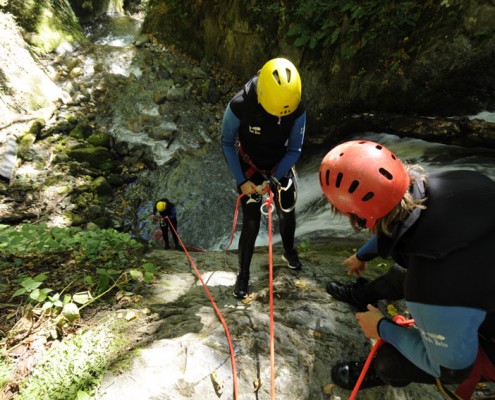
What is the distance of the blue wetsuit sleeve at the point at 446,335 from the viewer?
1.28 metres

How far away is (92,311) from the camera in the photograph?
2582mm

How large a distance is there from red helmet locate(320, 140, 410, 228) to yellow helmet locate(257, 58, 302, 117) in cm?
111

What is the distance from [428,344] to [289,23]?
325 inches

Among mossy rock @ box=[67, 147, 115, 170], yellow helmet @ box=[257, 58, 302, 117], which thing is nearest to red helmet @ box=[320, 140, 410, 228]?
yellow helmet @ box=[257, 58, 302, 117]

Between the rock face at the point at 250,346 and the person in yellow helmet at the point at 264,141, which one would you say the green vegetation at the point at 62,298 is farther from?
the person in yellow helmet at the point at 264,141

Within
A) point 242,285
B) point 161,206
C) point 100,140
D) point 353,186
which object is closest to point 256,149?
point 242,285

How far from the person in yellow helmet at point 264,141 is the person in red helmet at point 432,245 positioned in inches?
47.4

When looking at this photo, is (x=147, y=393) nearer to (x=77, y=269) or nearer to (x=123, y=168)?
(x=77, y=269)

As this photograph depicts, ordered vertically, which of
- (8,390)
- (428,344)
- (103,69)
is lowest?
(8,390)

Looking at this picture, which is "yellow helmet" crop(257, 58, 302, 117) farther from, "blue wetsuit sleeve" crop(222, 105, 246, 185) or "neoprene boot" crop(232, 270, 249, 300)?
"neoprene boot" crop(232, 270, 249, 300)

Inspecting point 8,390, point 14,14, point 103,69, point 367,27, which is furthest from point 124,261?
point 14,14

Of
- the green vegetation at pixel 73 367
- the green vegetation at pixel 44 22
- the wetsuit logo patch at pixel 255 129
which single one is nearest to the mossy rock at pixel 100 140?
the green vegetation at pixel 44 22

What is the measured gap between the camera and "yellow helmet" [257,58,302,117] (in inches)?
104

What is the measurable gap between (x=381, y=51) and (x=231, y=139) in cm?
533
